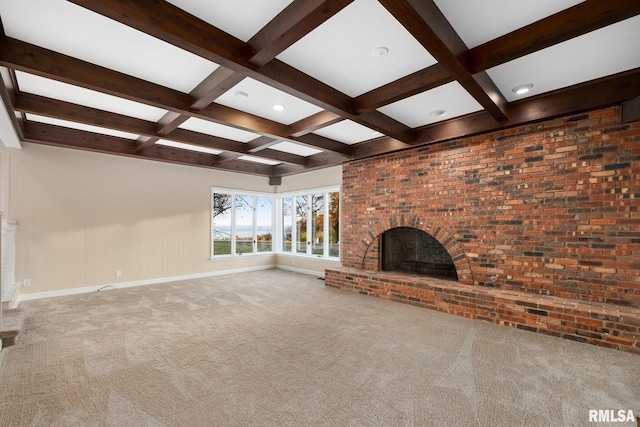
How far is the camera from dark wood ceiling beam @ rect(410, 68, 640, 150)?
118 inches

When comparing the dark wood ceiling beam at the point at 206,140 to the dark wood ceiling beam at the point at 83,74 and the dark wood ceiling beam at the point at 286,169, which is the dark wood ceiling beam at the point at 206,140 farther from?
the dark wood ceiling beam at the point at 286,169

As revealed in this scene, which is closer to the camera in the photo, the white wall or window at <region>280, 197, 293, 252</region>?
the white wall

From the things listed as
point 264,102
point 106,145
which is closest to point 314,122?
point 264,102

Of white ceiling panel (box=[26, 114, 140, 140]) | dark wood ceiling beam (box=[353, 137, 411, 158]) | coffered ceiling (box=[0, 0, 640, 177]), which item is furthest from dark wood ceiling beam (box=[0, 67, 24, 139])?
dark wood ceiling beam (box=[353, 137, 411, 158])

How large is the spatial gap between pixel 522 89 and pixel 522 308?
102 inches

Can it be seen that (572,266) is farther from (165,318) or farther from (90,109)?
(90,109)

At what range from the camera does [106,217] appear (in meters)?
5.40

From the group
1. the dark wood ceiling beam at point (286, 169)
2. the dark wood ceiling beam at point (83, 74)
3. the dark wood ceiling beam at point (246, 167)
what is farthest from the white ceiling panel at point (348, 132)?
the dark wood ceiling beam at point (246, 167)

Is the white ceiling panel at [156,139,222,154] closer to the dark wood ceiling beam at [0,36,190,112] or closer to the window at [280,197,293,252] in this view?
the dark wood ceiling beam at [0,36,190,112]

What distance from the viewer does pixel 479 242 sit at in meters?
4.13

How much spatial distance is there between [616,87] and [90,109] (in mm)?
6372

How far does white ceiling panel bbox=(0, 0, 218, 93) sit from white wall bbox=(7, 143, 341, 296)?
11.1ft

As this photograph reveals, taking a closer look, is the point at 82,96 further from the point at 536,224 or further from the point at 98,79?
the point at 536,224

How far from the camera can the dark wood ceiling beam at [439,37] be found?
1.85 metres
